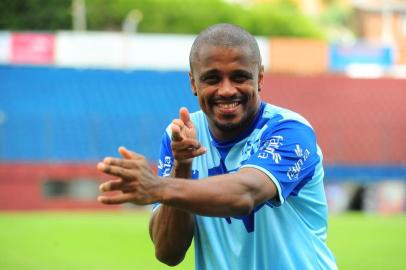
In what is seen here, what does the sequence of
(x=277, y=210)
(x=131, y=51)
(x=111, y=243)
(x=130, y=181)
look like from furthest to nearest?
1. (x=131, y=51)
2. (x=111, y=243)
3. (x=277, y=210)
4. (x=130, y=181)

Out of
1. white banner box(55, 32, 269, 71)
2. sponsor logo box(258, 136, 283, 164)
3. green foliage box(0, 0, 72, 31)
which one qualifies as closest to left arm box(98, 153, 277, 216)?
sponsor logo box(258, 136, 283, 164)

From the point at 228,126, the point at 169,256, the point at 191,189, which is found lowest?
the point at 169,256

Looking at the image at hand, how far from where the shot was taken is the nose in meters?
4.21

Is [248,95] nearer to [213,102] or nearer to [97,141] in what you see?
[213,102]

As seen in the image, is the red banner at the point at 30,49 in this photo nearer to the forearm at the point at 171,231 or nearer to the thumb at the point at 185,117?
the forearm at the point at 171,231

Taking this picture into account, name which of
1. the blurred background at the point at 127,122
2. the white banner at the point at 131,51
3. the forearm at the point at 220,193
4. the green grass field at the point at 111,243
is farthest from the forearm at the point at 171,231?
the white banner at the point at 131,51

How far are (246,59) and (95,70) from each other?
107 ft

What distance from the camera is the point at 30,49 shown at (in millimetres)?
42094

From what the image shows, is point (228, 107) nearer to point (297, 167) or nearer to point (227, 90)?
point (227, 90)

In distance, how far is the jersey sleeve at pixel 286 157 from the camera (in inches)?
165

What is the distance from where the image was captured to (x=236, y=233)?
447 cm

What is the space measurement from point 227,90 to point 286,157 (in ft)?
1.36

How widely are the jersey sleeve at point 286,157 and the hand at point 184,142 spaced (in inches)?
10.2

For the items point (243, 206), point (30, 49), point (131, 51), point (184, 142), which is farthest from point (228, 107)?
point (131, 51)
